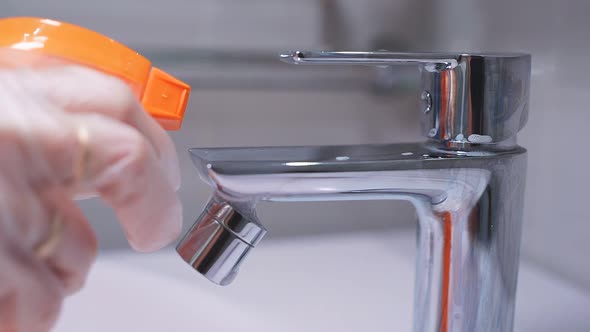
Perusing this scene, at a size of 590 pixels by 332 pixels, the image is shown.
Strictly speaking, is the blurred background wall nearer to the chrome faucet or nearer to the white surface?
the white surface

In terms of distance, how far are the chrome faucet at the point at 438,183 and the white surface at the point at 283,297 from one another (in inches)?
4.6

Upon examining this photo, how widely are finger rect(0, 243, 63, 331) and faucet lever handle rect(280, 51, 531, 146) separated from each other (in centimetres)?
17

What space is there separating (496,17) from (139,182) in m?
0.41

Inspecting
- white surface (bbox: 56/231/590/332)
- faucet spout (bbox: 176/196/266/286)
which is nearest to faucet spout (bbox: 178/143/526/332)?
faucet spout (bbox: 176/196/266/286)

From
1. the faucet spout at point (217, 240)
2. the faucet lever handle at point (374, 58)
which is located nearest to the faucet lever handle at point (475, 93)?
the faucet lever handle at point (374, 58)

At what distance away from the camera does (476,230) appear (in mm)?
315

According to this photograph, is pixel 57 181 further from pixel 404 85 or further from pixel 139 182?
pixel 404 85

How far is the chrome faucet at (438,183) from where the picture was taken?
28 cm

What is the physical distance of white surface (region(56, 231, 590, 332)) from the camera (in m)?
0.44

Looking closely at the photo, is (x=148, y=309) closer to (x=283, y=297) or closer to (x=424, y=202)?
(x=283, y=297)

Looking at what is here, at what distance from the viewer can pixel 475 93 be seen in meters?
0.30

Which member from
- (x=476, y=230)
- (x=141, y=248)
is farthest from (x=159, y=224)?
(x=476, y=230)

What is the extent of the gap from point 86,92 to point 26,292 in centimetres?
8

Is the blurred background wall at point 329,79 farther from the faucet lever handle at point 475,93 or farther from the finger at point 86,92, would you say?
the finger at point 86,92
